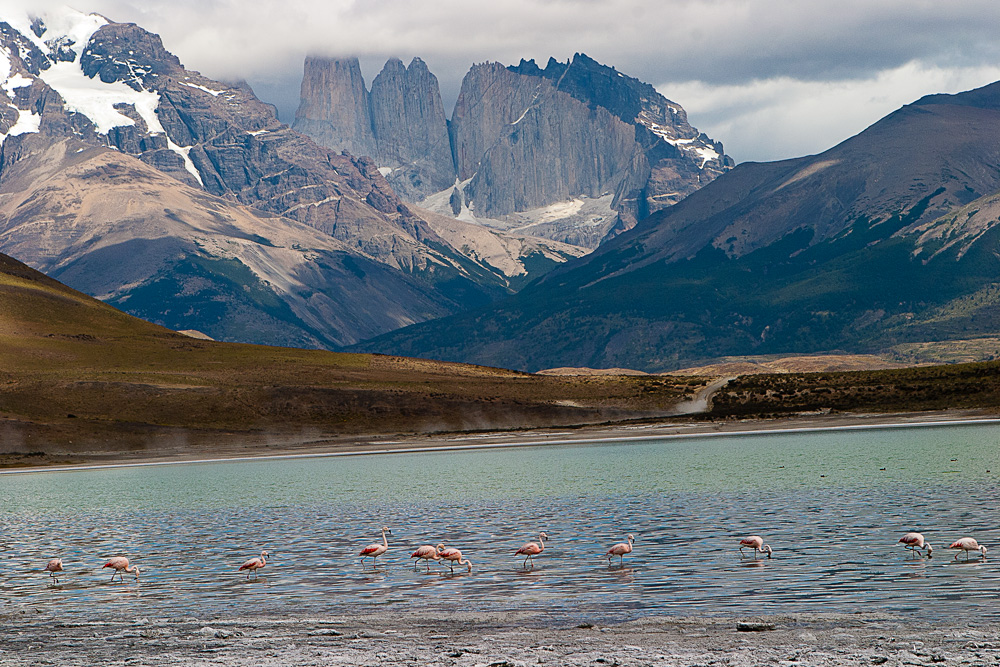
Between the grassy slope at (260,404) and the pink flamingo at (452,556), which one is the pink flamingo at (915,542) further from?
the grassy slope at (260,404)

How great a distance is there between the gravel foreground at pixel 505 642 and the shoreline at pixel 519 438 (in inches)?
3818

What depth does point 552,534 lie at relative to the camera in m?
49.8

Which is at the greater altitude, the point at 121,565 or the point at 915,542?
the point at 121,565

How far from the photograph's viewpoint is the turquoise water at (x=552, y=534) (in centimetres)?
3503

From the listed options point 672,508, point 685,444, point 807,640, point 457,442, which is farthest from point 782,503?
point 457,442

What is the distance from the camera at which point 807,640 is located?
88.8 feet

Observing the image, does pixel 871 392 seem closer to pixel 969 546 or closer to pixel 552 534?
pixel 552 534

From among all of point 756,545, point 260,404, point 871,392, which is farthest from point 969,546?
point 260,404

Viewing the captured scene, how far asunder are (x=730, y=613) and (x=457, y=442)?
109 m

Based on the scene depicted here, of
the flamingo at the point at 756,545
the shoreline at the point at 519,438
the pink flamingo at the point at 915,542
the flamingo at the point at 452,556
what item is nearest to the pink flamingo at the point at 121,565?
the flamingo at the point at 452,556

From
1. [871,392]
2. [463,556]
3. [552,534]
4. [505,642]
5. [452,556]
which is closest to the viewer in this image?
[505,642]

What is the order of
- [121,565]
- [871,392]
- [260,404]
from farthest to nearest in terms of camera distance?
[260,404] → [871,392] → [121,565]

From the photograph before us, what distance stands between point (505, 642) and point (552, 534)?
71.1ft

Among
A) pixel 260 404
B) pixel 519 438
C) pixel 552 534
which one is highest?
pixel 260 404
